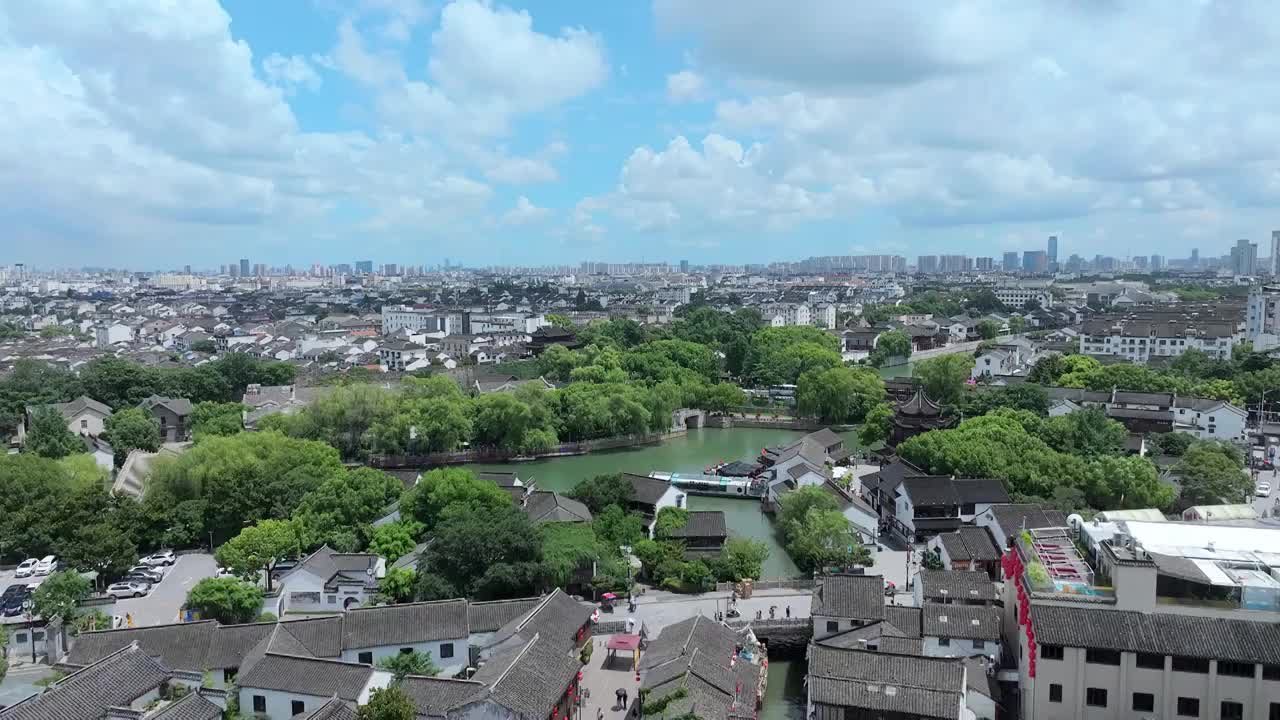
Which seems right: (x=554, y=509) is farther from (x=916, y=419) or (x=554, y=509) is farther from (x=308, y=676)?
(x=916, y=419)

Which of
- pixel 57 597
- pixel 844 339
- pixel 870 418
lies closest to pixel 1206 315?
pixel 844 339

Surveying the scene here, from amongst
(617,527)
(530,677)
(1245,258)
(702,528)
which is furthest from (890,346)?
(1245,258)

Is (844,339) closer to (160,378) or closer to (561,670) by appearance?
(160,378)

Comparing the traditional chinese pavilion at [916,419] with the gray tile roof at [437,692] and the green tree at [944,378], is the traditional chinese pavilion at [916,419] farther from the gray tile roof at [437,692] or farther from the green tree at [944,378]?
the gray tile roof at [437,692]

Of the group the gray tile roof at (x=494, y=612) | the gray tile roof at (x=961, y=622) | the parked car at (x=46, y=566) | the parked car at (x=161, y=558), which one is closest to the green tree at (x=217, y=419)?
the parked car at (x=161, y=558)

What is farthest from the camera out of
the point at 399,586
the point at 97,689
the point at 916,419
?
the point at 916,419

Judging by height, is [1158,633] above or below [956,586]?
above
